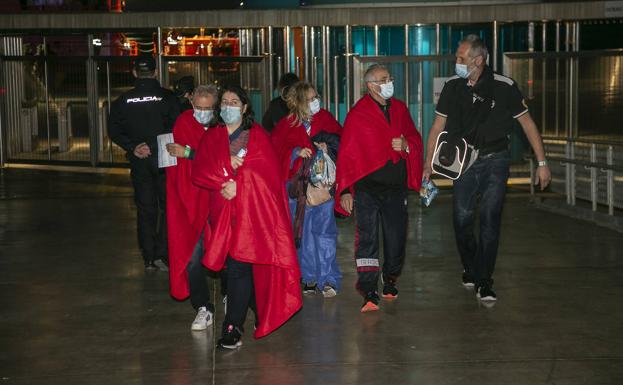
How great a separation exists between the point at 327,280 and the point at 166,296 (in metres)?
1.37

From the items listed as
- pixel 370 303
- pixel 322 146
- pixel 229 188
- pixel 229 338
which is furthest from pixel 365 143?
pixel 229 338

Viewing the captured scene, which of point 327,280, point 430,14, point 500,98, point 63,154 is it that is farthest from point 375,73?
point 63,154

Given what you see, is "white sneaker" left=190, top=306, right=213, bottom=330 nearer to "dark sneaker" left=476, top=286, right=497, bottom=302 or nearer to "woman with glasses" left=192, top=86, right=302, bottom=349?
"woman with glasses" left=192, top=86, right=302, bottom=349

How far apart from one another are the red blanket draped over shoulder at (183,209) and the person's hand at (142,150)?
5.53 ft

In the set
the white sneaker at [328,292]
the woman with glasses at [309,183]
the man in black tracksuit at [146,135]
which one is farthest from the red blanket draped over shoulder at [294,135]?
the man in black tracksuit at [146,135]

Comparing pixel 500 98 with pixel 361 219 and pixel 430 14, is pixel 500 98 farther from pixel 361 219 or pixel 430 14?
pixel 430 14

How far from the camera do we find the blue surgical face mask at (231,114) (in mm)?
7258

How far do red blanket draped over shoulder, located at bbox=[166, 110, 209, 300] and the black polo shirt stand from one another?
82.8 inches

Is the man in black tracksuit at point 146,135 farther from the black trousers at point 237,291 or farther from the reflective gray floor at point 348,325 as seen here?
the black trousers at point 237,291

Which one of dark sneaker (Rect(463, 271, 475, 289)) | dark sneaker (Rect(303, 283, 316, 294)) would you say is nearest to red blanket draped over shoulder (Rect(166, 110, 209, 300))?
dark sneaker (Rect(303, 283, 316, 294))

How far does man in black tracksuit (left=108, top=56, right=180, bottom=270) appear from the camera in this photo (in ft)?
32.7

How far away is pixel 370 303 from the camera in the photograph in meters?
8.30

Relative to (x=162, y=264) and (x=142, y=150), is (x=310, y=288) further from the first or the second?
(x=142, y=150)

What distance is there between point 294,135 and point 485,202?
5.40 feet
